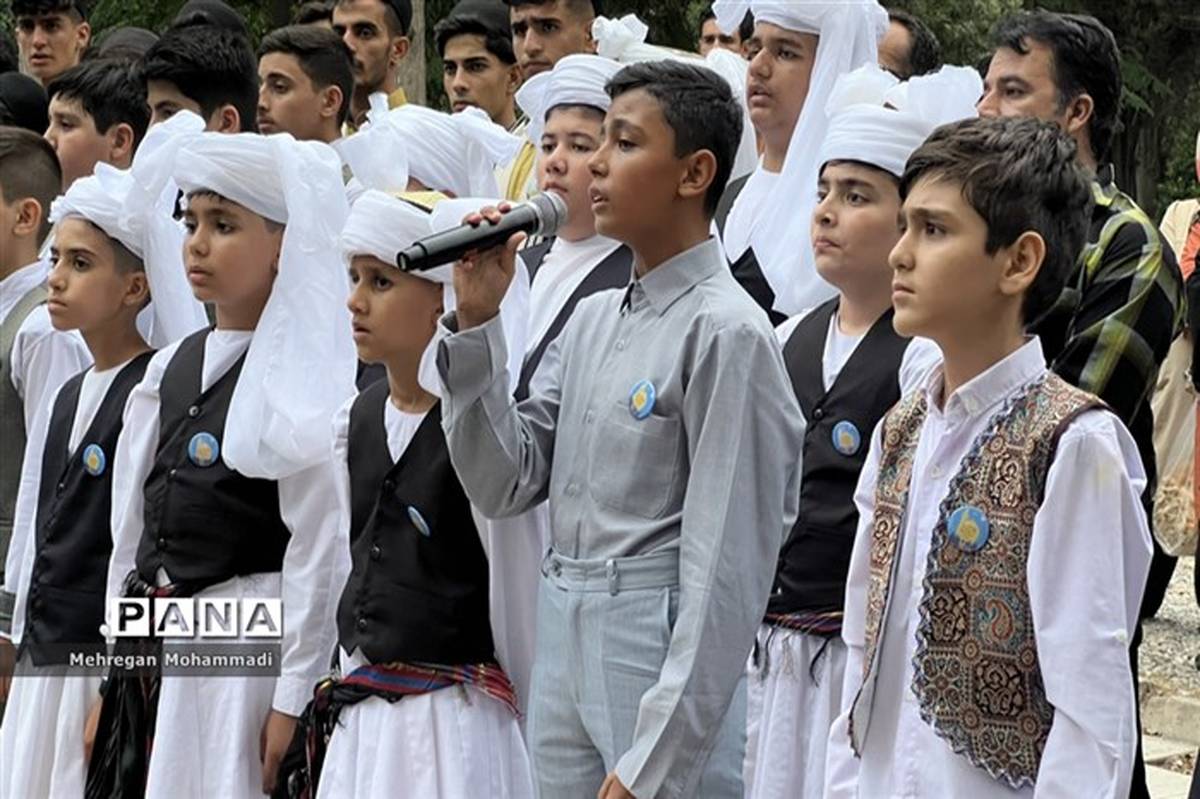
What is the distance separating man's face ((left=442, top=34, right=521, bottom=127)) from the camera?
23.3ft

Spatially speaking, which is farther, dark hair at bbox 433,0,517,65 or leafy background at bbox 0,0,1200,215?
leafy background at bbox 0,0,1200,215

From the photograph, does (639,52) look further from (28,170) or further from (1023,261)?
(1023,261)

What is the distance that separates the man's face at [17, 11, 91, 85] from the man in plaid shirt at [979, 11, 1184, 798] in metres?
4.61

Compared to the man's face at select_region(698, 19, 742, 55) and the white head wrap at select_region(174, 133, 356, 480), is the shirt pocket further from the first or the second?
the man's face at select_region(698, 19, 742, 55)

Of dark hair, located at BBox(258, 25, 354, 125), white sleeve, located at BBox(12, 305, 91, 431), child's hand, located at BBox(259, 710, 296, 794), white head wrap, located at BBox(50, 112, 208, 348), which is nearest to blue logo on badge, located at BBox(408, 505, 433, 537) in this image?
child's hand, located at BBox(259, 710, 296, 794)

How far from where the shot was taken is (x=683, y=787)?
337 cm

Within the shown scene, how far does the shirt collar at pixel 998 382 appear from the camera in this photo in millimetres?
3121

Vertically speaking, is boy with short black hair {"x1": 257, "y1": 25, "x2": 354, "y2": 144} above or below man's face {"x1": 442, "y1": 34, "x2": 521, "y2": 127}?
below

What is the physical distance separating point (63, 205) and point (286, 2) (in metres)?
6.09

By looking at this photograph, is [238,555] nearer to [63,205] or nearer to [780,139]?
[63,205]

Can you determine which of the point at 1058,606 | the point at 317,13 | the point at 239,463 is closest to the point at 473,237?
the point at 1058,606

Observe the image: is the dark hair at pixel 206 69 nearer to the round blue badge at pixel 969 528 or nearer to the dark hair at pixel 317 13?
the dark hair at pixel 317 13

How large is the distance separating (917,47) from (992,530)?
373cm

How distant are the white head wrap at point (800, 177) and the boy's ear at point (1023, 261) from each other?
1.50 metres
